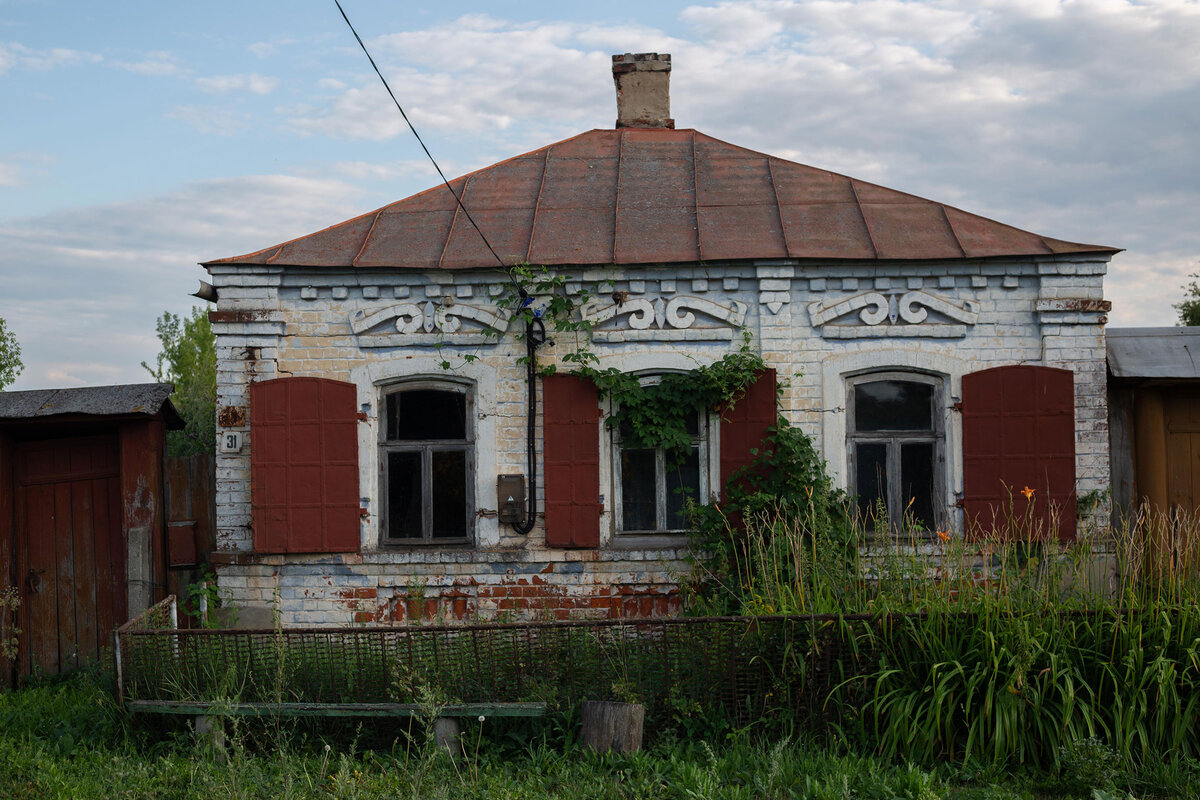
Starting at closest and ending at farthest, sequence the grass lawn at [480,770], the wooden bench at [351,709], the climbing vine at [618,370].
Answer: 1. the grass lawn at [480,770]
2. the wooden bench at [351,709]
3. the climbing vine at [618,370]

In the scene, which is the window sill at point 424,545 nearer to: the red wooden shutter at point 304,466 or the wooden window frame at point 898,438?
the red wooden shutter at point 304,466

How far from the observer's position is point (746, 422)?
7.50 m

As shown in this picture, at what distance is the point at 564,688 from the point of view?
5.59 m

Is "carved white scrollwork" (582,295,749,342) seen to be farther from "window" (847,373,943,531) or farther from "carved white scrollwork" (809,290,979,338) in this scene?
"window" (847,373,943,531)

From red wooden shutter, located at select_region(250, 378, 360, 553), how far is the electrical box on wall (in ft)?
3.72

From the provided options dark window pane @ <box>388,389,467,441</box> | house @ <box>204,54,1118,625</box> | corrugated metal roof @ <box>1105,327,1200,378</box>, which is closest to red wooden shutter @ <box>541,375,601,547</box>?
house @ <box>204,54,1118,625</box>

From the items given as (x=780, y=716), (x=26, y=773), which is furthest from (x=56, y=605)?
(x=780, y=716)

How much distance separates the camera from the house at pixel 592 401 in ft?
24.6

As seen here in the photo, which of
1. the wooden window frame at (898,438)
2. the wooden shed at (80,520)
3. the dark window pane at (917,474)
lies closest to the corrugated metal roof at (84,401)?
the wooden shed at (80,520)

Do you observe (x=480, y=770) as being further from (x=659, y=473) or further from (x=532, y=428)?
(x=659, y=473)

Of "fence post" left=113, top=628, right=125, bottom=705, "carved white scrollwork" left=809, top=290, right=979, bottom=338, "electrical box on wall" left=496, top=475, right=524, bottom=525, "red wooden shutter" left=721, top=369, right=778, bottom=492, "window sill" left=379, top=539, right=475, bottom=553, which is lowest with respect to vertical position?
"fence post" left=113, top=628, right=125, bottom=705

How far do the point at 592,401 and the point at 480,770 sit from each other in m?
3.20

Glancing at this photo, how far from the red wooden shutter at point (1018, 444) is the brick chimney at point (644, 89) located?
4.30 metres

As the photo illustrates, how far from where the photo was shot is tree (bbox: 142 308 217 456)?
54.5 ft
